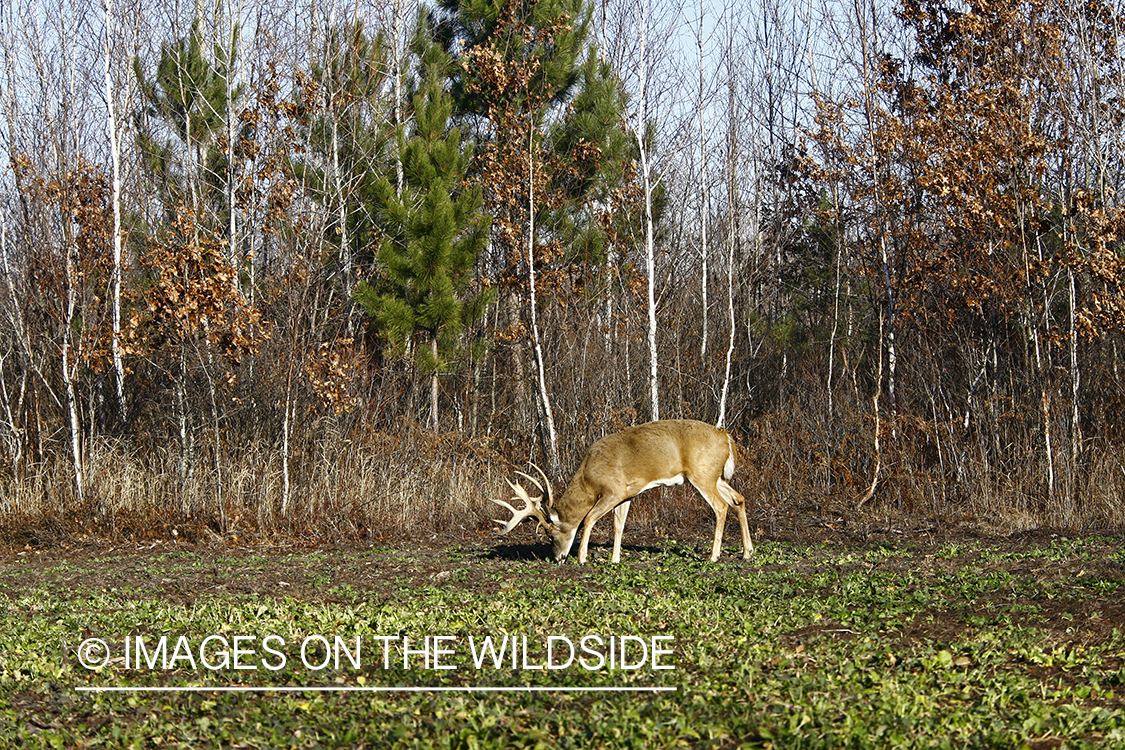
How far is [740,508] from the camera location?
1085 cm

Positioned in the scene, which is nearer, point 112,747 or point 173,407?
point 112,747

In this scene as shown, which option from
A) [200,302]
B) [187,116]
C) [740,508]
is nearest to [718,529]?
[740,508]

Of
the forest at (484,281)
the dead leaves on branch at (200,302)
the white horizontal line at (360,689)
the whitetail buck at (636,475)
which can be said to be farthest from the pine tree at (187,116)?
the white horizontal line at (360,689)

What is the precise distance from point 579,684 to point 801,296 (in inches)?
763

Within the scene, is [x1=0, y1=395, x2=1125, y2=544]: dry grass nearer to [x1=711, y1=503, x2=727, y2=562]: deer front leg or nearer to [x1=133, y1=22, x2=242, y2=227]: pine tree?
[x1=711, y1=503, x2=727, y2=562]: deer front leg

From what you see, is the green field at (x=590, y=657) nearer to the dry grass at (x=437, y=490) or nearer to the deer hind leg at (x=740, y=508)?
the deer hind leg at (x=740, y=508)

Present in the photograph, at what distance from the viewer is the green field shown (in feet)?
16.0

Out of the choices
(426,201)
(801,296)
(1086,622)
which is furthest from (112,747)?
(801,296)

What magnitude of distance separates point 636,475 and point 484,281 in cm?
780

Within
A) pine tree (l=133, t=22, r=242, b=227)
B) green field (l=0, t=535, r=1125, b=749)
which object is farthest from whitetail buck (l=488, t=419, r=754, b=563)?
pine tree (l=133, t=22, r=242, b=227)

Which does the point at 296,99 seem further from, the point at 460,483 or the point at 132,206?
the point at 460,483

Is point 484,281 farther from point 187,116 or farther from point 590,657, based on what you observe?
point 590,657

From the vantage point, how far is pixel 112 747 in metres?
4.91

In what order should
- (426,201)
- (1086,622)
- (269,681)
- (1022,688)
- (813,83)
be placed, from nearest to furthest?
(1022,688) < (269,681) < (1086,622) < (426,201) < (813,83)
